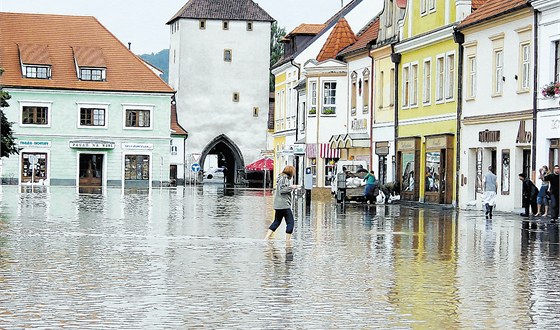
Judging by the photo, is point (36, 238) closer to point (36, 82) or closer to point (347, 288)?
point (347, 288)

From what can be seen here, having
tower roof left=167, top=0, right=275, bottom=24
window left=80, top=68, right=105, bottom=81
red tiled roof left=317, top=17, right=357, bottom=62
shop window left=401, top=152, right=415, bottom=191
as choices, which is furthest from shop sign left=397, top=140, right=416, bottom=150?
tower roof left=167, top=0, right=275, bottom=24

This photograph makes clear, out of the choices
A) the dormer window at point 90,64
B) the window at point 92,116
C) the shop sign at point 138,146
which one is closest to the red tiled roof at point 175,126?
the shop sign at point 138,146

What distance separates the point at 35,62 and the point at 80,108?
4.78 meters

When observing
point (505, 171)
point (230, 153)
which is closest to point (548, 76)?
point (505, 171)

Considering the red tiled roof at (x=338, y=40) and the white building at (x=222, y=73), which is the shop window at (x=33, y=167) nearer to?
the white building at (x=222, y=73)

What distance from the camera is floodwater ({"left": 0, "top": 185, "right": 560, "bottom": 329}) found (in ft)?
43.1

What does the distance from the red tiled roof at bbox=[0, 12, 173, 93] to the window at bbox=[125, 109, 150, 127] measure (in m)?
1.92

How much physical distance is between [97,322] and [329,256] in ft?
33.0

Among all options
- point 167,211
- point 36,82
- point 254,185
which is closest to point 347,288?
point 167,211

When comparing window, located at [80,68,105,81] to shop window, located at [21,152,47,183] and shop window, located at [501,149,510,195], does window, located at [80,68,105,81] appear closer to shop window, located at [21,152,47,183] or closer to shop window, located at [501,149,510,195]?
shop window, located at [21,152,47,183]

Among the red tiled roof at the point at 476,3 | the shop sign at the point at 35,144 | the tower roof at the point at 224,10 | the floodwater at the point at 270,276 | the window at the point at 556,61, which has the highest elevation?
the tower roof at the point at 224,10

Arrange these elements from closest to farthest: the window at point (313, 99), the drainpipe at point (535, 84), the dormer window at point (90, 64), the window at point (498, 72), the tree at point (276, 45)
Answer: the drainpipe at point (535, 84), the window at point (498, 72), the window at point (313, 99), the dormer window at point (90, 64), the tree at point (276, 45)

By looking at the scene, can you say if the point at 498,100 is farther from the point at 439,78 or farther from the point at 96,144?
the point at 96,144

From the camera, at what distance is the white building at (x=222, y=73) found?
120625 millimetres
